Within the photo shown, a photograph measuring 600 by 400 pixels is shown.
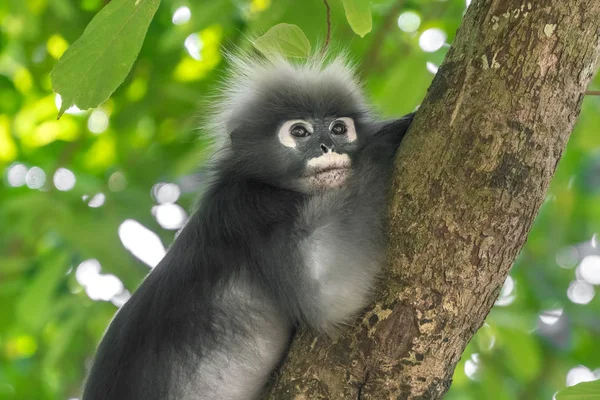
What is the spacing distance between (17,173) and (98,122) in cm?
67

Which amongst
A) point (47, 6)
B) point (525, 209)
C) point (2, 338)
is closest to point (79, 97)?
point (525, 209)

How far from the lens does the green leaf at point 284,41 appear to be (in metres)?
2.44

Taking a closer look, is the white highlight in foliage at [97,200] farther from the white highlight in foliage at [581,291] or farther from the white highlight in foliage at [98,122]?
the white highlight in foliage at [581,291]

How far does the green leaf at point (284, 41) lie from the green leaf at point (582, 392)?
1.31m

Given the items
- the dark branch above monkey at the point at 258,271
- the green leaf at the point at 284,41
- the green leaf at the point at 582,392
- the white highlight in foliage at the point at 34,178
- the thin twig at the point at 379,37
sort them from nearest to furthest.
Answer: the green leaf at the point at 582,392
the green leaf at the point at 284,41
the dark branch above monkey at the point at 258,271
the thin twig at the point at 379,37
the white highlight in foliage at the point at 34,178

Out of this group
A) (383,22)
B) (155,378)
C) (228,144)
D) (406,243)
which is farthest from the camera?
(383,22)

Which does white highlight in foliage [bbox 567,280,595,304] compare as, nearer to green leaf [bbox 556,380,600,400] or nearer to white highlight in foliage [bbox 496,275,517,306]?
white highlight in foliage [bbox 496,275,517,306]

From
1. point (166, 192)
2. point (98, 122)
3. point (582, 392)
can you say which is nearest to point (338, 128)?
point (582, 392)

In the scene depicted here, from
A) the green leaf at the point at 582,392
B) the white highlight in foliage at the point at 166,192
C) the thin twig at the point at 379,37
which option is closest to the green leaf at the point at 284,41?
the green leaf at the point at 582,392

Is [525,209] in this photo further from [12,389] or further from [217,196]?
[12,389]

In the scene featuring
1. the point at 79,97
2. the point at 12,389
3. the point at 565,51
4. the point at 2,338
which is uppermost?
the point at 79,97

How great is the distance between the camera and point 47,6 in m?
5.40

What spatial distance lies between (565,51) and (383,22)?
2591 millimetres

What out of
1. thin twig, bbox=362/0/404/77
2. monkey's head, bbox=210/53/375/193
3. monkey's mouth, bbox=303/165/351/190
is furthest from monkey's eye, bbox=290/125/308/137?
thin twig, bbox=362/0/404/77
